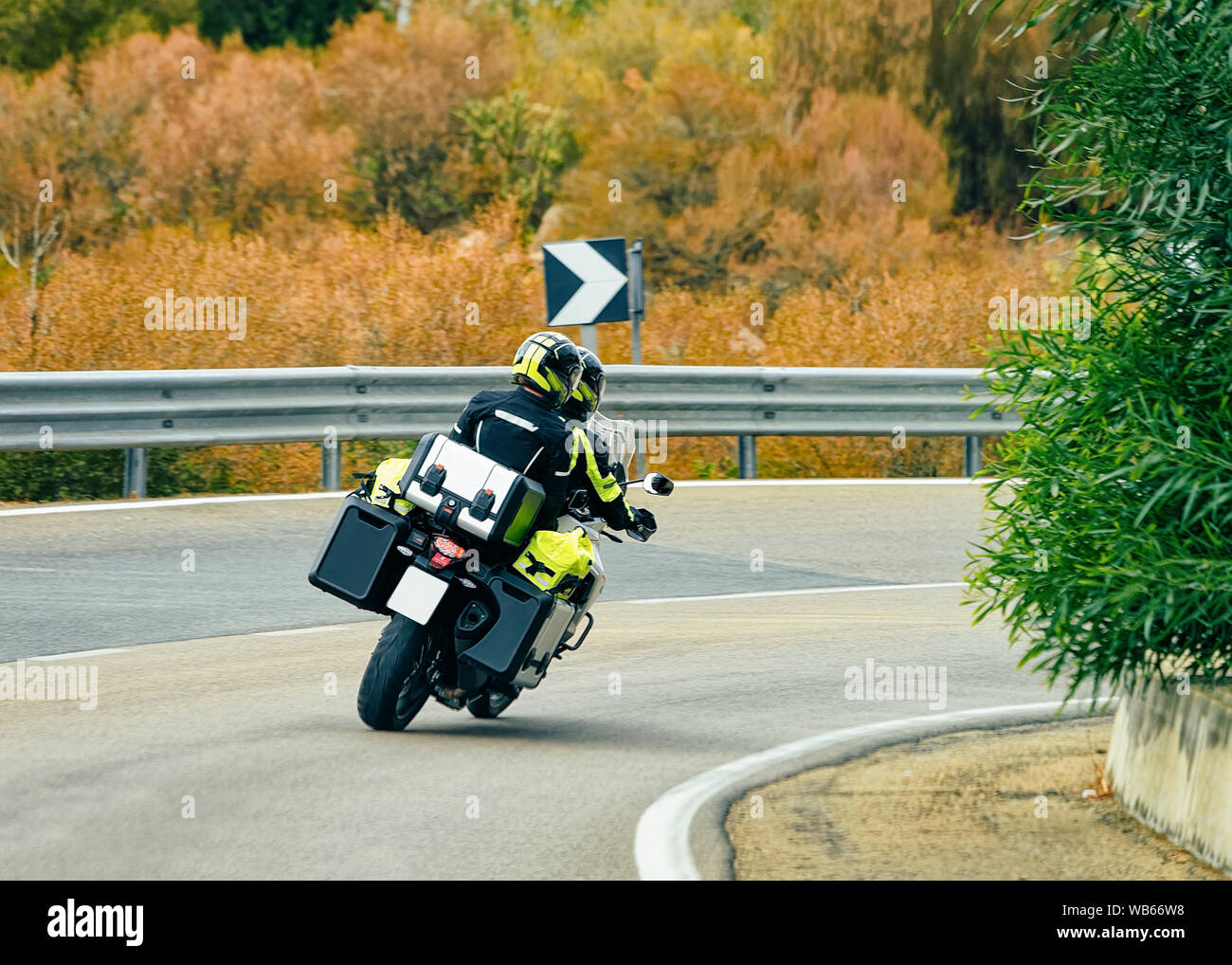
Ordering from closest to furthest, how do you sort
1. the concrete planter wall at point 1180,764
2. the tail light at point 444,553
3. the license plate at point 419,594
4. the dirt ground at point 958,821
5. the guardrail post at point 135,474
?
the concrete planter wall at point 1180,764, the dirt ground at point 958,821, the license plate at point 419,594, the tail light at point 444,553, the guardrail post at point 135,474

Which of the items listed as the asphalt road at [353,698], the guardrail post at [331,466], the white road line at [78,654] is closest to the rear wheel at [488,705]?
the asphalt road at [353,698]

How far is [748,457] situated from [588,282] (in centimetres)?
233

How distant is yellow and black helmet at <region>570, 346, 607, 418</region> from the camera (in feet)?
25.8

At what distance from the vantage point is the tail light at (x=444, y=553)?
7.55 m

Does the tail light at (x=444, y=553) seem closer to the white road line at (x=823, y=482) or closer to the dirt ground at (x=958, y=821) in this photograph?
the dirt ground at (x=958, y=821)

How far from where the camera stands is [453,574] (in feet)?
24.9

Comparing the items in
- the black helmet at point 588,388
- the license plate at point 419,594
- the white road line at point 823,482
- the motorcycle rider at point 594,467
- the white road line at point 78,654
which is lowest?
the white road line at point 78,654

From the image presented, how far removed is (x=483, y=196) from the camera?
40219 millimetres

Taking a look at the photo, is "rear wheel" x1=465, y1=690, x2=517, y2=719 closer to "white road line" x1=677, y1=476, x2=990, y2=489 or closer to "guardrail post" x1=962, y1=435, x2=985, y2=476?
"white road line" x1=677, y1=476, x2=990, y2=489

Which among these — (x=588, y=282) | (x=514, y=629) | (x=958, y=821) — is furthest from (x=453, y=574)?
(x=588, y=282)

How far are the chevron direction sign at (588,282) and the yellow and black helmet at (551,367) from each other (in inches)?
300

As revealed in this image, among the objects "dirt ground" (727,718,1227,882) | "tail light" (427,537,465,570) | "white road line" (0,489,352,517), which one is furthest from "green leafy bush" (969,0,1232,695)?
"white road line" (0,489,352,517)

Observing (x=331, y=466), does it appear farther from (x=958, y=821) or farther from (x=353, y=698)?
(x=958, y=821)
